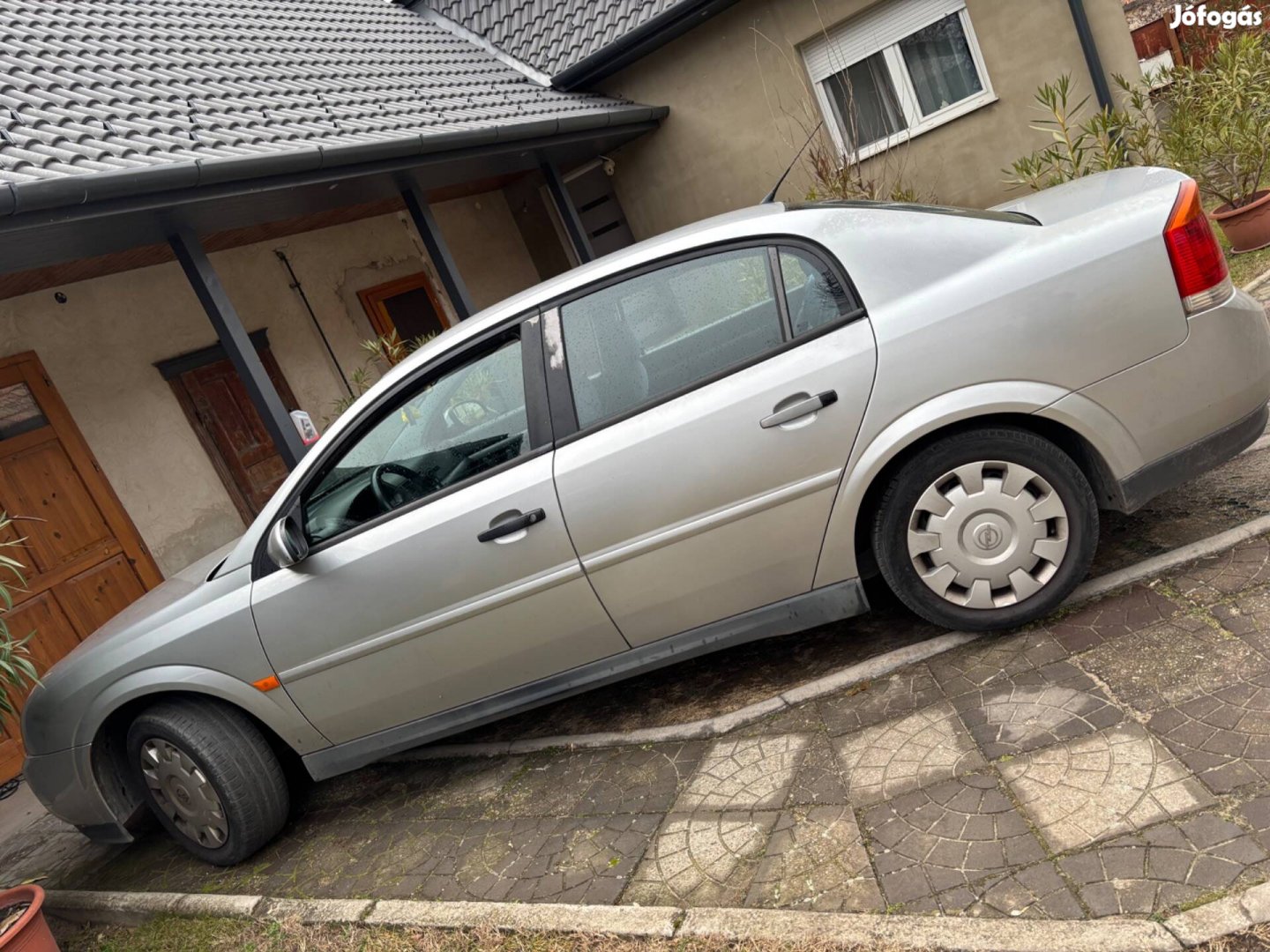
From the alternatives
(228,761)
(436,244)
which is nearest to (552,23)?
(436,244)

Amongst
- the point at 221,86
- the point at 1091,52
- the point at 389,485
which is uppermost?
the point at 221,86

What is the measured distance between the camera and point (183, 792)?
365 cm

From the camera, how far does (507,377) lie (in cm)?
335

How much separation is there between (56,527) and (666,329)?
5.42 metres

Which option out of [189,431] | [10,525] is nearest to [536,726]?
[10,525]

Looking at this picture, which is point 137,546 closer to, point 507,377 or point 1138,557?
point 507,377

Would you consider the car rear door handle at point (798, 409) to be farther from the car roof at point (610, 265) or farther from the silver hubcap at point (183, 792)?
the silver hubcap at point (183, 792)

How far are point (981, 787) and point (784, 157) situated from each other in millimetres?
8211

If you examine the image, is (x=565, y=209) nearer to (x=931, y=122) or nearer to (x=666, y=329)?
(x=931, y=122)

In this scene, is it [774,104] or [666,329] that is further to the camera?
[774,104]

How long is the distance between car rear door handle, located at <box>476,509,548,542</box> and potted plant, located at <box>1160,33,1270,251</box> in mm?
6180

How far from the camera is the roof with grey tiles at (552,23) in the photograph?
32.1 feet

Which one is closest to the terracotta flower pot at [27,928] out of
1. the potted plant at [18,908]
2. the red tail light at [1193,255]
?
the potted plant at [18,908]

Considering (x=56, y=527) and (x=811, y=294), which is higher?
(x=56, y=527)
